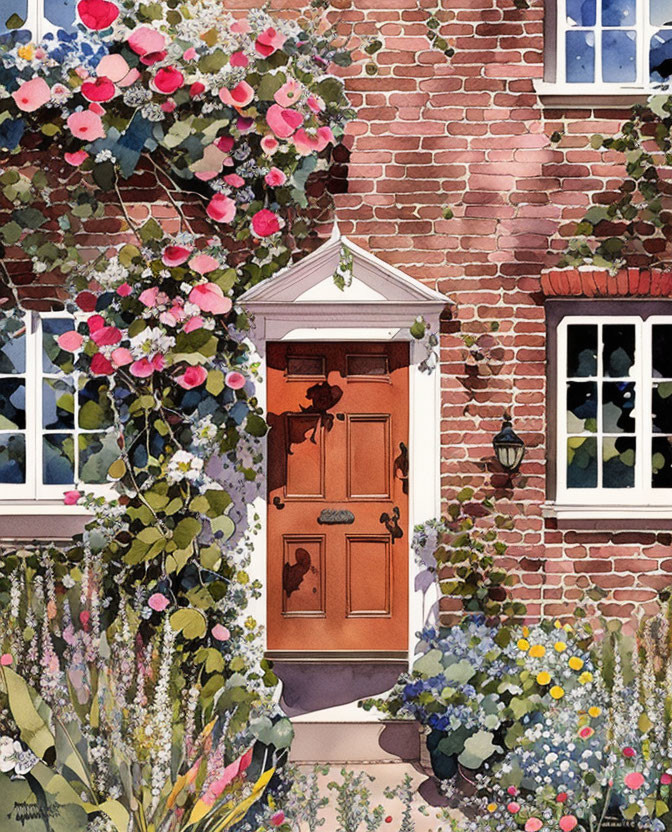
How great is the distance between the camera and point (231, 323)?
577 cm

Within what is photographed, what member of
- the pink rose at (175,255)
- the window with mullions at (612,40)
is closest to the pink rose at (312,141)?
the pink rose at (175,255)

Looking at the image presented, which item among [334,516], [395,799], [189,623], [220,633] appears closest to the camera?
[395,799]

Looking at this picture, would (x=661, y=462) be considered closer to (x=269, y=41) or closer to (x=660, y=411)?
(x=660, y=411)

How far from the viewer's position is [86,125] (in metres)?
5.65

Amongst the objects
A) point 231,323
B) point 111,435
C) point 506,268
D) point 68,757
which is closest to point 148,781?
point 68,757

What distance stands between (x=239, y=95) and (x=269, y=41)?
0.38 m

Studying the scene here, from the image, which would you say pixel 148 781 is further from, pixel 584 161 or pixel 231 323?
pixel 584 161

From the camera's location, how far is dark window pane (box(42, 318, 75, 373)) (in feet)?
19.2

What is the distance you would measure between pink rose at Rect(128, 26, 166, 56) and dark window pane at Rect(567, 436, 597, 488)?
3.61 meters

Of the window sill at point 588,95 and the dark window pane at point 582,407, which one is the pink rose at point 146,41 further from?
the dark window pane at point 582,407

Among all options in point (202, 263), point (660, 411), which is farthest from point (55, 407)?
point (660, 411)

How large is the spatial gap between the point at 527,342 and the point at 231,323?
1897 millimetres

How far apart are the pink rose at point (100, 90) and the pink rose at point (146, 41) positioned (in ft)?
0.89

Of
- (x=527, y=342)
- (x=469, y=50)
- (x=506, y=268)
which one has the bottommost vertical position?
(x=527, y=342)
